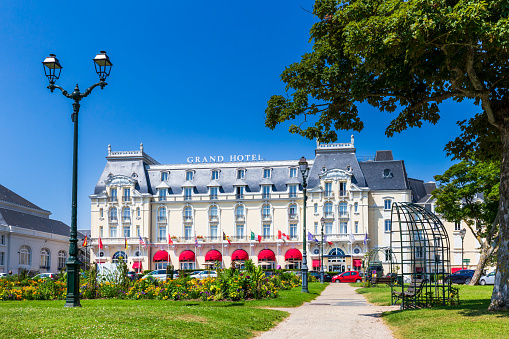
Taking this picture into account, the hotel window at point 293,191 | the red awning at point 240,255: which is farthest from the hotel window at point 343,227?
the red awning at point 240,255

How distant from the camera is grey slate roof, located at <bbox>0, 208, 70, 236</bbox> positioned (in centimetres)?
7081

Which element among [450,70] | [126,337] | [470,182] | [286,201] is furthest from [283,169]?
[126,337]

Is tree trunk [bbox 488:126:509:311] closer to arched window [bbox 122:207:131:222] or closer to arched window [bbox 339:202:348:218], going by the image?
arched window [bbox 339:202:348:218]

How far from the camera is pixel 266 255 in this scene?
252ft

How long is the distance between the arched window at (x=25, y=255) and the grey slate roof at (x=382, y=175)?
1865 inches

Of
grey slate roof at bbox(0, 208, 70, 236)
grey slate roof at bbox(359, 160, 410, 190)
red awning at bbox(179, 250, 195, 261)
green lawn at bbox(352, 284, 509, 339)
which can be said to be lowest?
red awning at bbox(179, 250, 195, 261)

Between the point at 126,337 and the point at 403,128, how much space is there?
12.6 metres

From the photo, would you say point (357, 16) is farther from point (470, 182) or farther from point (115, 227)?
point (115, 227)

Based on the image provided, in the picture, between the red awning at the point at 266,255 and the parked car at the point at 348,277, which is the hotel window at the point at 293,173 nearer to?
the red awning at the point at 266,255

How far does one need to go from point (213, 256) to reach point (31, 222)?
86.7 feet

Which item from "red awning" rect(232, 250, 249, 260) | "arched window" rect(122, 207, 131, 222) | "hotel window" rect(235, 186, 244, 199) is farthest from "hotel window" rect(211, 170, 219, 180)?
"arched window" rect(122, 207, 131, 222)

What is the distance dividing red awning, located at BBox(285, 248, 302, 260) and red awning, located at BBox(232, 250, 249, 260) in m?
5.91

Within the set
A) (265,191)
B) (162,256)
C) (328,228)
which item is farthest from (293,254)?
(162,256)

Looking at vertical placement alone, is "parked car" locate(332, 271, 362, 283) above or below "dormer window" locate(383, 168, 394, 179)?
below
